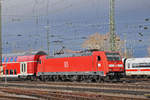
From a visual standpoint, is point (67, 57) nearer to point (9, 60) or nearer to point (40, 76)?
point (40, 76)

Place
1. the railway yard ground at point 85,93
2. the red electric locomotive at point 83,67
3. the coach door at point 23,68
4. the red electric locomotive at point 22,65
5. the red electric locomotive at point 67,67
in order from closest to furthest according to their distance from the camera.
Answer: the railway yard ground at point 85,93, the red electric locomotive at point 83,67, the red electric locomotive at point 67,67, the red electric locomotive at point 22,65, the coach door at point 23,68

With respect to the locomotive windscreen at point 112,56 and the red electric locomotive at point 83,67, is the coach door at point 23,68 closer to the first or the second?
the red electric locomotive at point 83,67

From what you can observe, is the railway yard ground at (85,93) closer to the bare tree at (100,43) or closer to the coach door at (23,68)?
the coach door at (23,68)

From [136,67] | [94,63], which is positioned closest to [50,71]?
[94,63]

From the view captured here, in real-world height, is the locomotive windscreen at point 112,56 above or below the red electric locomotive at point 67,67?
above

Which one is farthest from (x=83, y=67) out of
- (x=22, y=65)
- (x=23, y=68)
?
(x=22, y=65)

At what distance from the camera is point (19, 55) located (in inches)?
1812

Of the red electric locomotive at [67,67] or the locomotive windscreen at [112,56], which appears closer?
the red electric locomotive at [67,67]

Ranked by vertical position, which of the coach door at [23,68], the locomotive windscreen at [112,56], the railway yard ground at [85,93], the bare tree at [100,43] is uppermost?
the bare tree at [100,43]

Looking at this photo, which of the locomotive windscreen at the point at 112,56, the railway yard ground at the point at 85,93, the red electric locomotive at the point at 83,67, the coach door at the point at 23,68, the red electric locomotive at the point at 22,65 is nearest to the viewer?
the railway yard ground at the point at 85,93

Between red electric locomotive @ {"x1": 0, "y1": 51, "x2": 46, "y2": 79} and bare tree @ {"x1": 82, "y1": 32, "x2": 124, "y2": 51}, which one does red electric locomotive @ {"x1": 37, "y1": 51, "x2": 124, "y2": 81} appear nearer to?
red electric locomotive @ {"x1": 0, "y1": 51, "x2": 46, "y2": 79}

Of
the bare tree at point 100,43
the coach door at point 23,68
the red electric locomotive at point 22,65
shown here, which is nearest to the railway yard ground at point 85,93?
the red electric locomotive at point 22,65

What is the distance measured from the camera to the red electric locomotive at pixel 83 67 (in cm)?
3453

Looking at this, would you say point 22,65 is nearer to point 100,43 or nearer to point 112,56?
point 112,56
